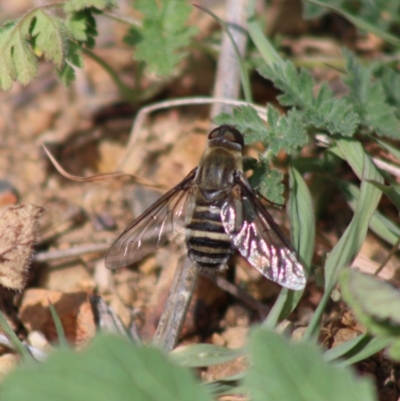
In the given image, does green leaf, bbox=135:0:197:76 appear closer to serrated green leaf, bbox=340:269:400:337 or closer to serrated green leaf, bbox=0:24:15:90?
serrated green leaf, bbox=0:24:15:90

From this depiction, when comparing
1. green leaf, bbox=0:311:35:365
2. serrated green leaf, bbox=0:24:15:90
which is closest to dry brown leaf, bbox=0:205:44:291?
green leaf, bbox=0:311:35:365

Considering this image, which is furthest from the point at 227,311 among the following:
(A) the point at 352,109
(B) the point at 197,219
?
(A) the point at 352,109

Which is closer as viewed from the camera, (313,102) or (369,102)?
(313,102)

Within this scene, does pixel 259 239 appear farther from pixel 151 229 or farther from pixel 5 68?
pixel 5 68

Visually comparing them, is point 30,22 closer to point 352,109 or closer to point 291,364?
point 352,109

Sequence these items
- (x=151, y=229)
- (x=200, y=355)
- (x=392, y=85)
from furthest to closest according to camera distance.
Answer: (x=392, y=85) → (x=151, y=229) → (x=200, y=355)

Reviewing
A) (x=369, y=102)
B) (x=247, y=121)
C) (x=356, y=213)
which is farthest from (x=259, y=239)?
(x=369, y=102)
